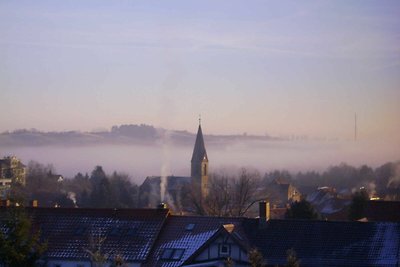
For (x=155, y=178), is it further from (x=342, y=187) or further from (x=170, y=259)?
(x=170, y=259)

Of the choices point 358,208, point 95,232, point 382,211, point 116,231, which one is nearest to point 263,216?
point 116,231

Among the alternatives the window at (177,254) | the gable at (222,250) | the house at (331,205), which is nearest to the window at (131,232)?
the window at (177,254)

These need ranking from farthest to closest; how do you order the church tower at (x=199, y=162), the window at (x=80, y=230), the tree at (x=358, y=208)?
the church tower at (x=199, y=162) < the tree at (x=358, y=208) < the window at (x=80, y=230)

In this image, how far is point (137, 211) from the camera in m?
47.9

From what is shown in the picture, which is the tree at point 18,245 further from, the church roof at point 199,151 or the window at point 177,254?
the church roof at point 199,151

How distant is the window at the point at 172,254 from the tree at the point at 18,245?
14.3 m

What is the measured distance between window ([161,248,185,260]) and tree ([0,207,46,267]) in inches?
562

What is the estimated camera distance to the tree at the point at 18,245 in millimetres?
29375

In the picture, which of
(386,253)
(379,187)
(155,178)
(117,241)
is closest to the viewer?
(386,253)

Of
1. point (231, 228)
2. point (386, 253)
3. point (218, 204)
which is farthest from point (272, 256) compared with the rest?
point (218, 204)

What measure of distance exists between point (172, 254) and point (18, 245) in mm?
15376

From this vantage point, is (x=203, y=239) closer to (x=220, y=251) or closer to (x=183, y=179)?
(x=220, y=251)

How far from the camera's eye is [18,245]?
29703 mm

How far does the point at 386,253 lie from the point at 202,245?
8342 millimetres
